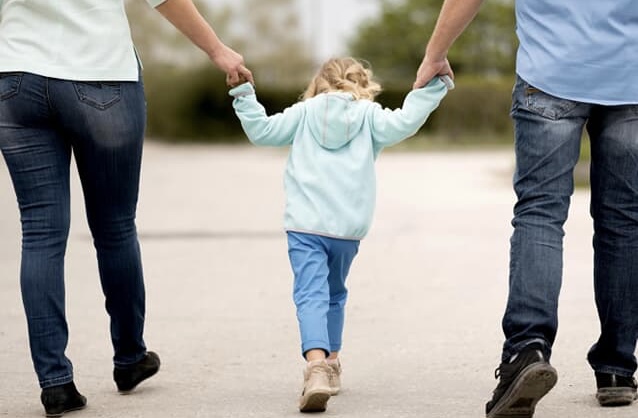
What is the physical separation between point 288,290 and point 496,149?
70.1ft

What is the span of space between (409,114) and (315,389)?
1.01m

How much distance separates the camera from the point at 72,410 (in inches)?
175

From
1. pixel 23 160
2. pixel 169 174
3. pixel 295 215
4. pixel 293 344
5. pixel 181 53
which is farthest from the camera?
pixel 181 53

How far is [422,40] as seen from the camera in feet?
188

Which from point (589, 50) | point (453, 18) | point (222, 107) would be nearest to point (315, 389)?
point (453, 18)

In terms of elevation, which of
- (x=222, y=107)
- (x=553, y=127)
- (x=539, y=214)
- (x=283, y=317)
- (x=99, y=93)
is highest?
(x=222, y=107)

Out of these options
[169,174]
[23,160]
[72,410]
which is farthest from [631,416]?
[169,174]

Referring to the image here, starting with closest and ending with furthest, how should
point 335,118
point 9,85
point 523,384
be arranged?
point 523,384 → point 9,85 → point 335,118

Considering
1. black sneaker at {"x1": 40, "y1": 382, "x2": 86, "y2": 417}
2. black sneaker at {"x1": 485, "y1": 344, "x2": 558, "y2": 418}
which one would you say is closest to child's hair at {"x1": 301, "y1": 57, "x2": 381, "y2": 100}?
black sneaker at {"x1": 485, "y1": 344, "x2": 558, "y2": 418}

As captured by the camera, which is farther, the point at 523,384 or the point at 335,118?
the point at 335,118

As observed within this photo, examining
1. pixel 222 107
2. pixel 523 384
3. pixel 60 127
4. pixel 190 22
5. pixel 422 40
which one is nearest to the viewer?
pixel 523 384

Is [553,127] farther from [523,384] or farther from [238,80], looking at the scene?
[238,80]

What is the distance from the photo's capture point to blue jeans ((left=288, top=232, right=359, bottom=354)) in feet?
14.9

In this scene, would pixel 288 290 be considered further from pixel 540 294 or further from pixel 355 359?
pixel 540 294
